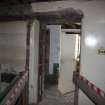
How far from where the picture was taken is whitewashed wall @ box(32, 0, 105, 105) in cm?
376

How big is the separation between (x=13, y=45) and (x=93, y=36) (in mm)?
1802

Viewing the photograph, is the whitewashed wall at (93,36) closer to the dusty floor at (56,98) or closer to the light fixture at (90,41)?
the light fixture at (90,41)

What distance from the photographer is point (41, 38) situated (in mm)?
4531

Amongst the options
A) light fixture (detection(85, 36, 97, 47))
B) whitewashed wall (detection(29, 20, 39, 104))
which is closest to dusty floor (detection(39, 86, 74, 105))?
whitewashed wall (detection(29, 20, 39, 104))

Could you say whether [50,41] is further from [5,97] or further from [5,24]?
[5,97]

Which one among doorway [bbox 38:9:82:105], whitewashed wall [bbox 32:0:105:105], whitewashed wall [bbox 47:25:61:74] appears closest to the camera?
whitewashed wall [bbox 32:0:105:105]

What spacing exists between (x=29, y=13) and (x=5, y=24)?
69cm

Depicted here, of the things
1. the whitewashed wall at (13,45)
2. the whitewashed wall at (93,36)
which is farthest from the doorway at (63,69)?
the whitewashed wall at (93,36)

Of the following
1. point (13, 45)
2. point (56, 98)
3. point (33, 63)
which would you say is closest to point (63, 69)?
point (56, 98)

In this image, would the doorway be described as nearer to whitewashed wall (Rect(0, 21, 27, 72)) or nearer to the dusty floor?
the dusty floor

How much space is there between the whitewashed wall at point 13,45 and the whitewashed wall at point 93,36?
124 cm

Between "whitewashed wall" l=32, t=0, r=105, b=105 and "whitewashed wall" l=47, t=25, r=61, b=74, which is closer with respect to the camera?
"whitewashed wall" l=32, t=0, r=105, b=105

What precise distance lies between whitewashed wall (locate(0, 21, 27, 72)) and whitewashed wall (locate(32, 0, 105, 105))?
1243 millimetres

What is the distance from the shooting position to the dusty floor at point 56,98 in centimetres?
467
